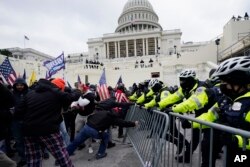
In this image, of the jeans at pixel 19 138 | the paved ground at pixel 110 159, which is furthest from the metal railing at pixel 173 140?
the jeans at pixel 19 138

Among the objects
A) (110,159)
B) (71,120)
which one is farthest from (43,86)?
→ (71,120)

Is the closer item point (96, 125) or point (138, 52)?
point (96, 125)

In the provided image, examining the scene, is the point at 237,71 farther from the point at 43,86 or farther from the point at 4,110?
the point at 4,110

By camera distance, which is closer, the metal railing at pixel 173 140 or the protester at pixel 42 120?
the metal railing at pixel 173 140

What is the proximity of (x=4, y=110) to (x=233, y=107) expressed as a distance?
2.79m

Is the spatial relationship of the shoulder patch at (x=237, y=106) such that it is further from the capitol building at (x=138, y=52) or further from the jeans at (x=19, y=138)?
the capitol building at (x=138, y=52)

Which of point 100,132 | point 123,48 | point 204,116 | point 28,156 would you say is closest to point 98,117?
point 100,132

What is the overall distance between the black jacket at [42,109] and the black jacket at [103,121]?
4.51 ft

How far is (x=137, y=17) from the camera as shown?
82.8 metres

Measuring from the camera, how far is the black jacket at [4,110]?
2.96m

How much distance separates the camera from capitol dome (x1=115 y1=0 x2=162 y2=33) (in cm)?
8281

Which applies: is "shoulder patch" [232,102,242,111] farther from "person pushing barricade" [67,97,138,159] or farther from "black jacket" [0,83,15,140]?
"person pushing barricade" [67,97,138,159]

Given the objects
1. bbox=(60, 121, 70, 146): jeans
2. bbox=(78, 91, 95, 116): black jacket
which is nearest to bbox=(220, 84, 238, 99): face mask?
bbox=(78, 91, 95, 116): black jacket

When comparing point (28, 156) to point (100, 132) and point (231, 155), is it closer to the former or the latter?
point (100, 132)
